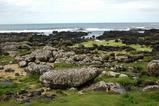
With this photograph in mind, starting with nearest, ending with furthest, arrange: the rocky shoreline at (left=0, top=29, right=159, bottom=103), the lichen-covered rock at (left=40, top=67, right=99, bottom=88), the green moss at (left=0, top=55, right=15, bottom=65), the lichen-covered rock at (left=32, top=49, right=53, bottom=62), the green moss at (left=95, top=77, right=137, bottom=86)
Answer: the rocky shoreline at (left=0, top=29, right=159, bottom=103) → the lichen-covered rock at (left=40, top=67, right=99, bottom=88) → the green moss at (left=95, top=77, right=137, bottom=86) → the lichen-covered rock at (left=32, top=49, right=53, bottom=62) → the green moss at (left=0, top=55, right=15, bottom=65)

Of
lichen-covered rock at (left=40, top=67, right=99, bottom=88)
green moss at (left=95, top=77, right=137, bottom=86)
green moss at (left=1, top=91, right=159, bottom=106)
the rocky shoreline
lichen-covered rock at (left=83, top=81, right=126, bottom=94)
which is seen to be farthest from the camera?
green moss at (left=95, top=77, right=137, bottom=86)

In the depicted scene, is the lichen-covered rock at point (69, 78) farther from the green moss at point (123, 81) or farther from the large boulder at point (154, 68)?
the large boulder at point (154, 68)

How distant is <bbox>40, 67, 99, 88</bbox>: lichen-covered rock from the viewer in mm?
34031

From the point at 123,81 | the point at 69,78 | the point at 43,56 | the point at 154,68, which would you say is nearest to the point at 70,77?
the point at 69,78

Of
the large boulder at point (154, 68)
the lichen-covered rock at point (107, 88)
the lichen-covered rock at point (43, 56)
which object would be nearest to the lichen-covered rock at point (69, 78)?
the lichen-covered rock at point (107, 88)

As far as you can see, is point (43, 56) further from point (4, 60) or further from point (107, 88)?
point (107, 88)

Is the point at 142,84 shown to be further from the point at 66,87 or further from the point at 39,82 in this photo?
the point at 39,82

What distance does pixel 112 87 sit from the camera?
3173cm

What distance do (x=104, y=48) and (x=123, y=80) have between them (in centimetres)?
3544

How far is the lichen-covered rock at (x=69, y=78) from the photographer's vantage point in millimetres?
34031

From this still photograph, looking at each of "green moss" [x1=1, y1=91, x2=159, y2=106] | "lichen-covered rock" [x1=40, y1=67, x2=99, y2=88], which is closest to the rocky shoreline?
"lichen-covered rock" [x1=40, y1=67, x2=99, y2=88]

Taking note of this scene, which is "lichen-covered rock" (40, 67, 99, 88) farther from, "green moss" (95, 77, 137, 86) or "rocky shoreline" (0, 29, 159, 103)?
"green moss" (95, 77, 137, 86)

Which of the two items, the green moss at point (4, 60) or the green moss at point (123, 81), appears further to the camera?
the green moss at point (4, 60)

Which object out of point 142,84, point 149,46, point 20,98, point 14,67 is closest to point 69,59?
point 14,67
